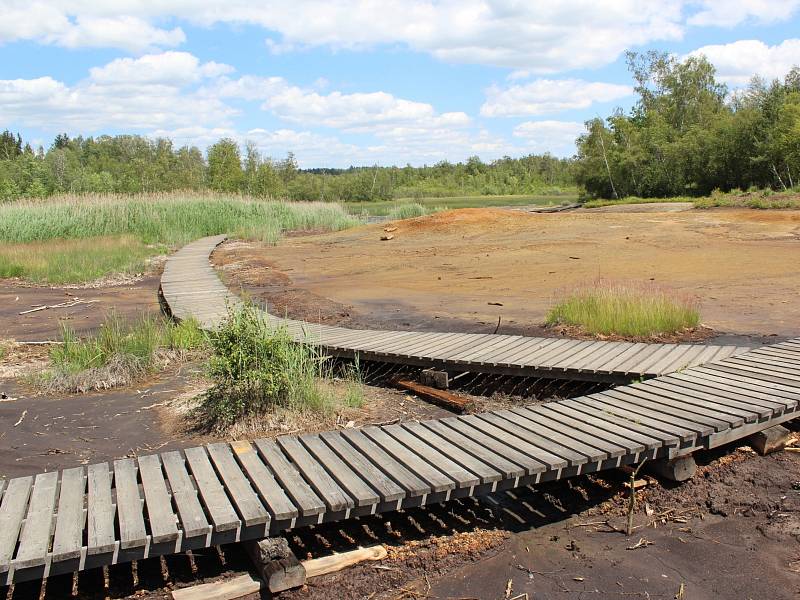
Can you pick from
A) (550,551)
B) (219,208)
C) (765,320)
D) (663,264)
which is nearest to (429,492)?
(550,551)

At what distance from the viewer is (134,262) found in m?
18.7

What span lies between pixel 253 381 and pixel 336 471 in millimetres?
2021

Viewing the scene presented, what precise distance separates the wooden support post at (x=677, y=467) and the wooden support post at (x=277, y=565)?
2476 millimetres

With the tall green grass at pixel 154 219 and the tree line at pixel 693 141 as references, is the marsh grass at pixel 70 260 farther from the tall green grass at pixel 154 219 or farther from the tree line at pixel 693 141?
the tree line at pixel 693 141

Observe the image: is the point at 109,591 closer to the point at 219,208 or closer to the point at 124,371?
the point at 124,371

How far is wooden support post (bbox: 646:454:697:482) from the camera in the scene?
4820 millimetres

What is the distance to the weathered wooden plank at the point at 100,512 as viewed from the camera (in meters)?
3.48

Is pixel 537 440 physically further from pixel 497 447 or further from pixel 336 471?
pixel 336 471

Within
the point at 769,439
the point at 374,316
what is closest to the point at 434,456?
the point at 769,439

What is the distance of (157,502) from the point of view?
395cm

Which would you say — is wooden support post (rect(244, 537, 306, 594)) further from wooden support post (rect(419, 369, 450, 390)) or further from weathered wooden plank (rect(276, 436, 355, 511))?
wooden support post (rect(419, 369, 450, 390))

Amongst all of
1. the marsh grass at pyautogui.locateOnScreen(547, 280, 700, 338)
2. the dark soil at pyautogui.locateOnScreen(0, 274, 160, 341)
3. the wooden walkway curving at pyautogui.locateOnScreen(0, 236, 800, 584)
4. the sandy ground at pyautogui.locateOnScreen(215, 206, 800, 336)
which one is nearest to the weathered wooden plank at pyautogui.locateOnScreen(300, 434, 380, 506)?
the wooden walkway curving at pyautogui.locateOnScreen(0, 236, 800, 584)

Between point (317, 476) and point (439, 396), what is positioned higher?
point (317, 476)

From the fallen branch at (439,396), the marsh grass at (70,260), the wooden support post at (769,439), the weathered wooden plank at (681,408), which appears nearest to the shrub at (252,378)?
the fallen branch at (439,396)
